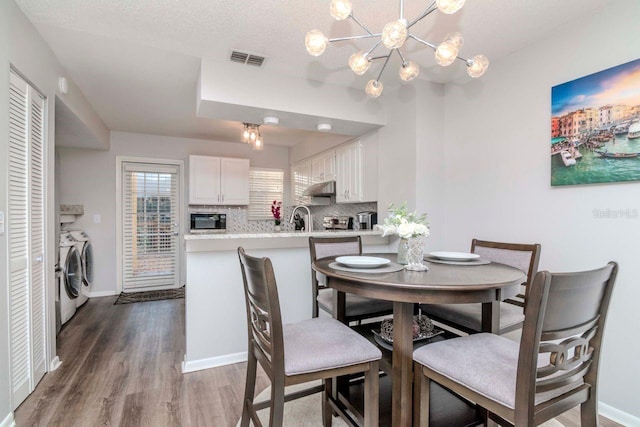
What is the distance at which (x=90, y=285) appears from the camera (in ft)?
14.8

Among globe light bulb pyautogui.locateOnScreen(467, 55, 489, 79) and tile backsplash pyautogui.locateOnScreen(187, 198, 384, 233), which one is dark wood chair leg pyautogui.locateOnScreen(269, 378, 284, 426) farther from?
tile backsplash pyautogui.locateOnScreen(187, 198, 384, 233)

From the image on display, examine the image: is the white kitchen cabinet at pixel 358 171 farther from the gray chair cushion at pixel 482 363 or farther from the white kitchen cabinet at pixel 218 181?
the gray chair cushion at pixel 482 363

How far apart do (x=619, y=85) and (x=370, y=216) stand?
218 centimetres

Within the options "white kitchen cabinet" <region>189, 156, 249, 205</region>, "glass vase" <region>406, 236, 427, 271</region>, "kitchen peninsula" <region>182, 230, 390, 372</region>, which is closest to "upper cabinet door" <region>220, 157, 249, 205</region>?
"white kitchen cabinet" <region>189, 156, 249, 205</region>

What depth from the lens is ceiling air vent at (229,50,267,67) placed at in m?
2.41

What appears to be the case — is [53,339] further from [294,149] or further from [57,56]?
[294,149]

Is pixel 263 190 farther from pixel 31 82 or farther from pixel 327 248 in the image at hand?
pixel 31 82

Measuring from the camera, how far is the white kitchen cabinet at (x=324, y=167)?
13.8 ft

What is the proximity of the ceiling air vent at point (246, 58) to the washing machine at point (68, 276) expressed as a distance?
2.85m

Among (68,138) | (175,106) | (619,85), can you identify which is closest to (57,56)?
(175,106)

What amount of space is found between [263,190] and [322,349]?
4495 millimetres

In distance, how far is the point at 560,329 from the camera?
1.01 m

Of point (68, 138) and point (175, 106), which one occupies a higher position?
point (175, 106)

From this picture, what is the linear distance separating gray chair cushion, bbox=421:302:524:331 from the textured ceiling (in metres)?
1.80
